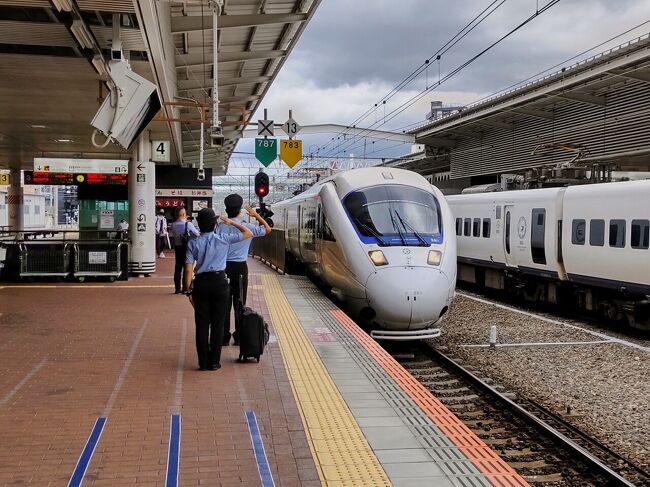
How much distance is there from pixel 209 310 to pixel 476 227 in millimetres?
14222

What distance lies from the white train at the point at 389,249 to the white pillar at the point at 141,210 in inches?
233

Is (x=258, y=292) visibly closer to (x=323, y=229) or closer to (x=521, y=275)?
(x=323, y=229)

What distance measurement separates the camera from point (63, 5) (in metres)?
6.99

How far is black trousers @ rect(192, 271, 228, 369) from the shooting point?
6.59 metres

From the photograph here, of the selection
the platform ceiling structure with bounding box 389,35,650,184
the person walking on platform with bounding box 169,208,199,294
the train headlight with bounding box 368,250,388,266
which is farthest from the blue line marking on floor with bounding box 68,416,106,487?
the platform ceiling structure with bounding box 389,35,650,184

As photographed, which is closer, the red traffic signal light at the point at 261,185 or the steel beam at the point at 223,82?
the red traffic signal light at the point at 261,185

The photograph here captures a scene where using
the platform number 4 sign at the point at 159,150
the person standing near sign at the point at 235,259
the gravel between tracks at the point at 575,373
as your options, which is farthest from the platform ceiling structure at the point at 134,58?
the gravel between tracks at the point at 575,373

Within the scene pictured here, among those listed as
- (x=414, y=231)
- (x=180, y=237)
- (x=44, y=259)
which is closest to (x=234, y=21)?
(x=180, y=237)

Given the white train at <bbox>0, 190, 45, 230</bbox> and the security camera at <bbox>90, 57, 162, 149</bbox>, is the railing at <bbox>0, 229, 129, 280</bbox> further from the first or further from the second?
the white train at <bbox>0, 190, 45, 230</bbox>

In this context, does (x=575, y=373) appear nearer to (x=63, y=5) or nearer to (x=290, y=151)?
(x=63, y=5)

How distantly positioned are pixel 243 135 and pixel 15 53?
1684cm

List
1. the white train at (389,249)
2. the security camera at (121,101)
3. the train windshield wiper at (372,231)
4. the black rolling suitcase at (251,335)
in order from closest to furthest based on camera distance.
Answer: the black rolling suitcase at (251,335)
the security camera at (121,101)
the white train at (389,249)
the train windshield wiper at (372,231)

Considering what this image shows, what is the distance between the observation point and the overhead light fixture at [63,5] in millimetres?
6833

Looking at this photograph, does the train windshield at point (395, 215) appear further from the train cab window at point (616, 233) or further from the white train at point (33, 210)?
the white train at point (33, 210)
